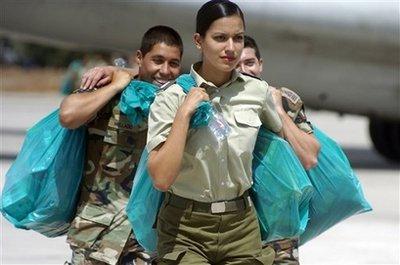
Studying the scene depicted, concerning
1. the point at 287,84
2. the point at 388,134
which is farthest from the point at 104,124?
the point at 388,134

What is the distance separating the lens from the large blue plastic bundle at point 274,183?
423 centimetres

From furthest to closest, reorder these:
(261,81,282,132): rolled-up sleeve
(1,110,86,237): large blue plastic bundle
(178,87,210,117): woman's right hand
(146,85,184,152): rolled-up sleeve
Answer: (1,110,86,237): large blue plastic bundle, (261,81,282,132): rolled-up sleeve, (146,85,184,152): rolled-up sleeve, (178,87,210,117): woman's right hand

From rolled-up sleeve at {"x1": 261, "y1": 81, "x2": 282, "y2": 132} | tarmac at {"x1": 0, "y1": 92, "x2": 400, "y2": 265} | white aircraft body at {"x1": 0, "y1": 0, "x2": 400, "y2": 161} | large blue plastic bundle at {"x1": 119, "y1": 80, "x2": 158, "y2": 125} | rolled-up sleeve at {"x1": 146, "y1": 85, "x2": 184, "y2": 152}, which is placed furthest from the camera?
white aircraft body at {"x1": 0, "y1": 0, "x2": 400, "y2": 161}

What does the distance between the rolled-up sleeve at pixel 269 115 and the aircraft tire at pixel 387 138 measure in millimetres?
12434

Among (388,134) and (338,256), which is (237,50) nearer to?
(338,256)

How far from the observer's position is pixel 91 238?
4.94 m

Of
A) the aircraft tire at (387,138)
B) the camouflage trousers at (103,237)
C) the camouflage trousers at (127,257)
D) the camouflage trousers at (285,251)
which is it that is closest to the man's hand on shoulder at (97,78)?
the camouflage trousers at (103,237)

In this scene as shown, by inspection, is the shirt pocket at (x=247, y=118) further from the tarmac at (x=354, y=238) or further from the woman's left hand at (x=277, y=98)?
the tarmac at (x=354, y=238)

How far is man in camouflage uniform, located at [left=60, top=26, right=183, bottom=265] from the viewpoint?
4.89 m

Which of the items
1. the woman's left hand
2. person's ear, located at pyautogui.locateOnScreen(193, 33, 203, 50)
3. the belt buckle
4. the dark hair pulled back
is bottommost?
the belt buckle

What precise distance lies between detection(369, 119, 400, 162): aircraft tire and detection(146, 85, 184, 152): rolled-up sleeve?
12.7 m

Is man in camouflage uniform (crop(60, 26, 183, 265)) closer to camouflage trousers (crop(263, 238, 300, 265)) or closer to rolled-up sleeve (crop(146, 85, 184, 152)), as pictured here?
camouflage trousers (crop(263, 238, 300, 265))

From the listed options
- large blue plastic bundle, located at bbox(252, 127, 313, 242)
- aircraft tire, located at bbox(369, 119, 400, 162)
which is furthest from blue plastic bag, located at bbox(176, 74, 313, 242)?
aircraft tire, located at bbox(369, 119, 400, 162)

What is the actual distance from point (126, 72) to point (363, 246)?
4498 mm
